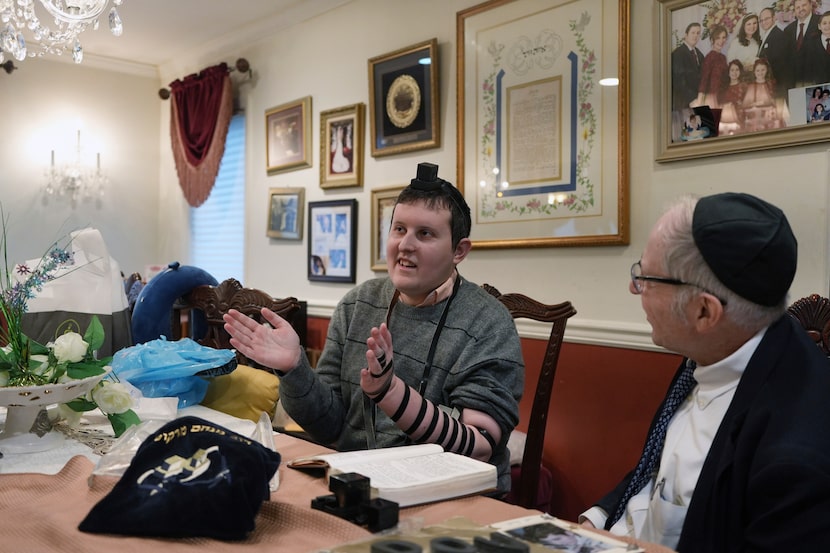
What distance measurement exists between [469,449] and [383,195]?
2483 mm

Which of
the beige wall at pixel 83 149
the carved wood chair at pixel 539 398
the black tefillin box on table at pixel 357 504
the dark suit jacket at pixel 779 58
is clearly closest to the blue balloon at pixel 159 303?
the carved wood chair at pixel 539 398

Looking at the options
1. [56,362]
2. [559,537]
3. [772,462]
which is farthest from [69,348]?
[772,462]

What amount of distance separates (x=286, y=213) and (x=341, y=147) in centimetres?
67

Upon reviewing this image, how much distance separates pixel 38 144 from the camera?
5.32 m

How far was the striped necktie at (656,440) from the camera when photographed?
1.34 metres

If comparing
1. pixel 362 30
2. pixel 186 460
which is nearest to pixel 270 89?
pixel 362 30

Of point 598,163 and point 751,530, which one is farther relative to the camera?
point 598,163

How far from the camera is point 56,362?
1441 millimetres

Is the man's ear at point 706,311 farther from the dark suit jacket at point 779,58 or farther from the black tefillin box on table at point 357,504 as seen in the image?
the dark suit jacket at point 779,58

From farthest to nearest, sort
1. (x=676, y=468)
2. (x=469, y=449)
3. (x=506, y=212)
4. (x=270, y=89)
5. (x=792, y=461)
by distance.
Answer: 1. (x=270, y=89)
2. (x=506, y=212)
3. (x=469, y=449)
4. (x=676, y=468)
5. (x=792, y=461)

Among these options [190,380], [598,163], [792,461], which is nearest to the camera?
[792,461]

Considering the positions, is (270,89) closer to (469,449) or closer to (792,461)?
(469,449)

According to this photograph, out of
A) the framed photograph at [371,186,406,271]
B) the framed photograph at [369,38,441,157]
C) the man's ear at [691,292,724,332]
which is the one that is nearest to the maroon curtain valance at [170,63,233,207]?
the framed photograph at [369,38,441,157]

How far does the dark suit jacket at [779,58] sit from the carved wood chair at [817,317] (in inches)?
36.8
